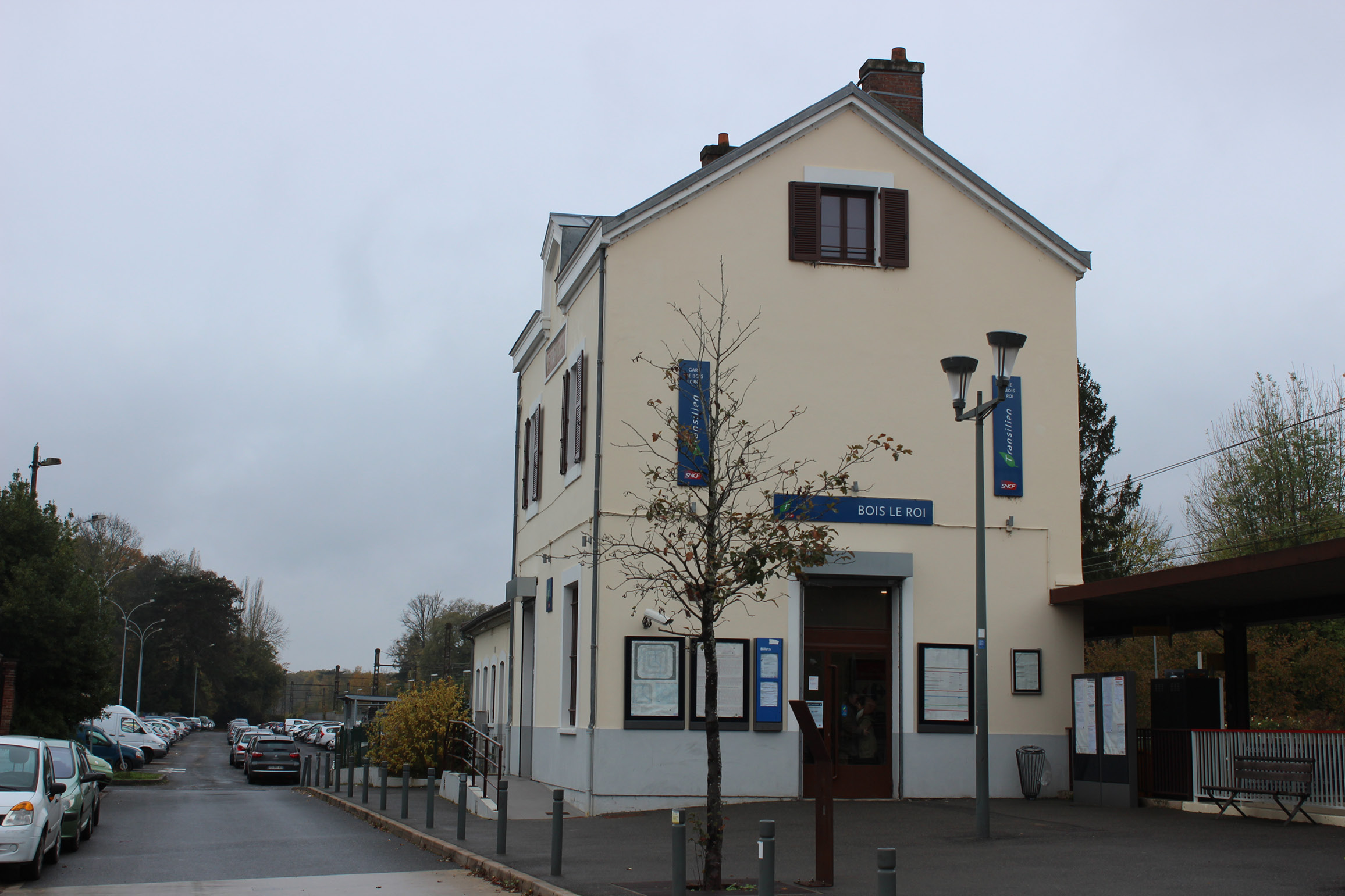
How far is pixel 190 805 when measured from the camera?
27.6 meters

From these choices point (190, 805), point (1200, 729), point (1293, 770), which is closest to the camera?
point (1293, 770)

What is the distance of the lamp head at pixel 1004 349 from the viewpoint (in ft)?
46.0

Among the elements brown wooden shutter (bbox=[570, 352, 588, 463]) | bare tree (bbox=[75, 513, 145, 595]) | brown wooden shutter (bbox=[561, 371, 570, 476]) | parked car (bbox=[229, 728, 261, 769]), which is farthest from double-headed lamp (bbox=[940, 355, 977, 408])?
bare tree (bbox=[75, 513, 145, 595])

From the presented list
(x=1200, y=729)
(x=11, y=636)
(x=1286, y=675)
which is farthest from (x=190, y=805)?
(x=1286, y=675)

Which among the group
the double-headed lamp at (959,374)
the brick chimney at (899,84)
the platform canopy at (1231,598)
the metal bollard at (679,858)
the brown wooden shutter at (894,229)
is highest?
the brick chimney at (899,84)

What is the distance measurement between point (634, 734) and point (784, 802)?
7.75ft

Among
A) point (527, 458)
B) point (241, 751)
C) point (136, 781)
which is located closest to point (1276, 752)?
point (527, 458)

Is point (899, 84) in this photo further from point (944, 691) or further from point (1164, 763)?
point (1164, 763)

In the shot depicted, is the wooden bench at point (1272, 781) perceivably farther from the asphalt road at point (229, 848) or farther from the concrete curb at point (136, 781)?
the concrete curb at point (136, 781)

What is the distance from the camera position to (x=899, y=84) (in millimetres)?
22969

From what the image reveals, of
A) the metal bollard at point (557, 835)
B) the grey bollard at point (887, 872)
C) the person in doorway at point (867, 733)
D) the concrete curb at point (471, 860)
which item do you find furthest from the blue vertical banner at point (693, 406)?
the grey bollard at point (887, 872)

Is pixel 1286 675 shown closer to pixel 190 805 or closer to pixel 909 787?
pixel 909 787

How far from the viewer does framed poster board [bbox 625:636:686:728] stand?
60.5ft

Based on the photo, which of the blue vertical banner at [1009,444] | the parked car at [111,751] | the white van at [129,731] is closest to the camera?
the blue vertical banner at [1009,444]
